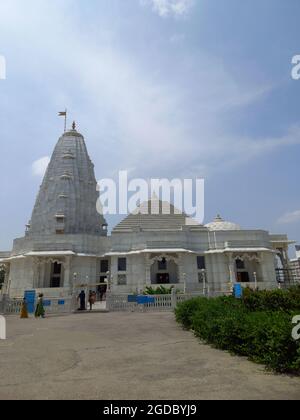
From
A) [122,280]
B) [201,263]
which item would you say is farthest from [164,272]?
[122,280]

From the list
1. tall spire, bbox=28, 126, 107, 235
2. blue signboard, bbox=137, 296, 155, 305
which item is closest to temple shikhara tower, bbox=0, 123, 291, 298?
tall spire, bbox=28, 126, 107, 235

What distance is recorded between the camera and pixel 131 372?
213 inches

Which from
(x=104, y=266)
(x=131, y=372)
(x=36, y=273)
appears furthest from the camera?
(x=104, y=266)

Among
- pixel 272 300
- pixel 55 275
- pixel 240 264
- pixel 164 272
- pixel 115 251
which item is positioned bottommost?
pixel 272 300

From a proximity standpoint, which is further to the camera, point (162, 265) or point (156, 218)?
point (156, 218)

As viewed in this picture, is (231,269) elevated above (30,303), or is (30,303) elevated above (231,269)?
(231,269)

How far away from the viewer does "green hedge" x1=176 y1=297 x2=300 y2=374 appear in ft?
16.4

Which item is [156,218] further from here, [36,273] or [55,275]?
[36,273]

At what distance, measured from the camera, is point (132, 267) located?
33938mm

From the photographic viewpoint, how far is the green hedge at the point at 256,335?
4.99m

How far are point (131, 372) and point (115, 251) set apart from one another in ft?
97.3

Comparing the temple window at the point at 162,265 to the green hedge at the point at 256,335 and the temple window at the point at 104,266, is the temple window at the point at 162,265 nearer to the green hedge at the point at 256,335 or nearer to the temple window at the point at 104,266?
the temple window at the point at 104,266

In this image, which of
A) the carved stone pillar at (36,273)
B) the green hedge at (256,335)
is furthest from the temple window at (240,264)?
the green hedge at (256,335)
